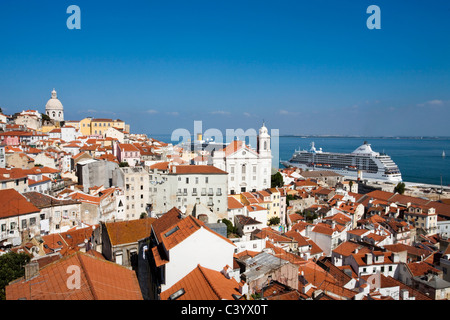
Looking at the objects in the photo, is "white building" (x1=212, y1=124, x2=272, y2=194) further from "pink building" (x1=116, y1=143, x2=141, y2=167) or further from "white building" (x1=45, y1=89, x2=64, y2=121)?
"white building" (x1=45, y1=89, x2=64, y2=121)

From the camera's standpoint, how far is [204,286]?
594 cm

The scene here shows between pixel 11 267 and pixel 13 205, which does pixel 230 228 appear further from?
pixel 11 267

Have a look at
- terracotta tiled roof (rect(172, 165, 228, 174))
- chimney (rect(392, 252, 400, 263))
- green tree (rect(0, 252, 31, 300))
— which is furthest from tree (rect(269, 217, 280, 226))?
green tree (rect(0, 252, 31, 300))

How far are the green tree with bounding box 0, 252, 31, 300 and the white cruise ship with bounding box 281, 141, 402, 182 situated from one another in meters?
52.5

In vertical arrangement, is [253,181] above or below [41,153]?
below

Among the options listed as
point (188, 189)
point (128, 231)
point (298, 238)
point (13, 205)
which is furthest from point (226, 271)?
point (188, 189)

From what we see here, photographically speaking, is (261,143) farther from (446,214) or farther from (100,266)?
(100,266)

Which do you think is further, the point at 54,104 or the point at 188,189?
the point at 54,104

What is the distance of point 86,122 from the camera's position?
4581cm

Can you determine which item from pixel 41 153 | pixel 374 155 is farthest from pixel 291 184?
pixel 374 155

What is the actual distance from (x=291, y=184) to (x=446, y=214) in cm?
1320

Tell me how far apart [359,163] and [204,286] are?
194 feet

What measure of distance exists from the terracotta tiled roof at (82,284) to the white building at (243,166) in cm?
2054

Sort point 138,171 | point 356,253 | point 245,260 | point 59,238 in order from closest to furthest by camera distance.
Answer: point 245,260, point 59,238, point 356,253, point 138,171
